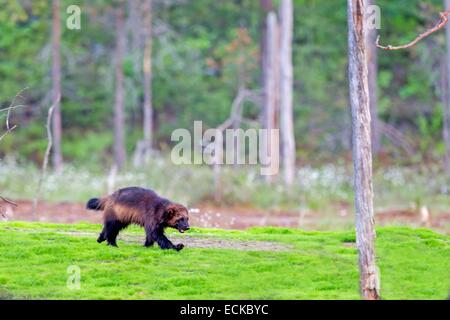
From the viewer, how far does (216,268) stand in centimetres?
1356

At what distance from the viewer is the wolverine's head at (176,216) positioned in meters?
14.5

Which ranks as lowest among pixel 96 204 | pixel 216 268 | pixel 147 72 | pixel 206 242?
pixel 216 268

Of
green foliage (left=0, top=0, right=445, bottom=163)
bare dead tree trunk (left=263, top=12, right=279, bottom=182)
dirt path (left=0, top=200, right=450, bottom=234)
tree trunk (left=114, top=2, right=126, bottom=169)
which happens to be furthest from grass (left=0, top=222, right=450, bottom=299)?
green foliage (left=0, top=0, right=445, bottom=163)

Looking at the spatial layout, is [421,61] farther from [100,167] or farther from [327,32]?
[100,167]

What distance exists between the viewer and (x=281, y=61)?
34250mm

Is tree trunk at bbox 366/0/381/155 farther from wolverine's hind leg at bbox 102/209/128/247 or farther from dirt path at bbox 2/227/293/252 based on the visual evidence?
wolverine's hind leg at bbox 102/209/128/247

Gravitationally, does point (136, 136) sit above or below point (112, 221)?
above

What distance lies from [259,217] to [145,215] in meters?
13.3

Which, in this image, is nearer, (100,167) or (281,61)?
(281,61)

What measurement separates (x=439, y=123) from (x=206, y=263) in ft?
115

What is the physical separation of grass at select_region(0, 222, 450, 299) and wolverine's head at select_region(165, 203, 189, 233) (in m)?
0.40

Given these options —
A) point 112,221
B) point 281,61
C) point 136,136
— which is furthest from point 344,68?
point 112,221

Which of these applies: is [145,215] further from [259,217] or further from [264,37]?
[264,37]

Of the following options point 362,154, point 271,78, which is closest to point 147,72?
point 271,78
